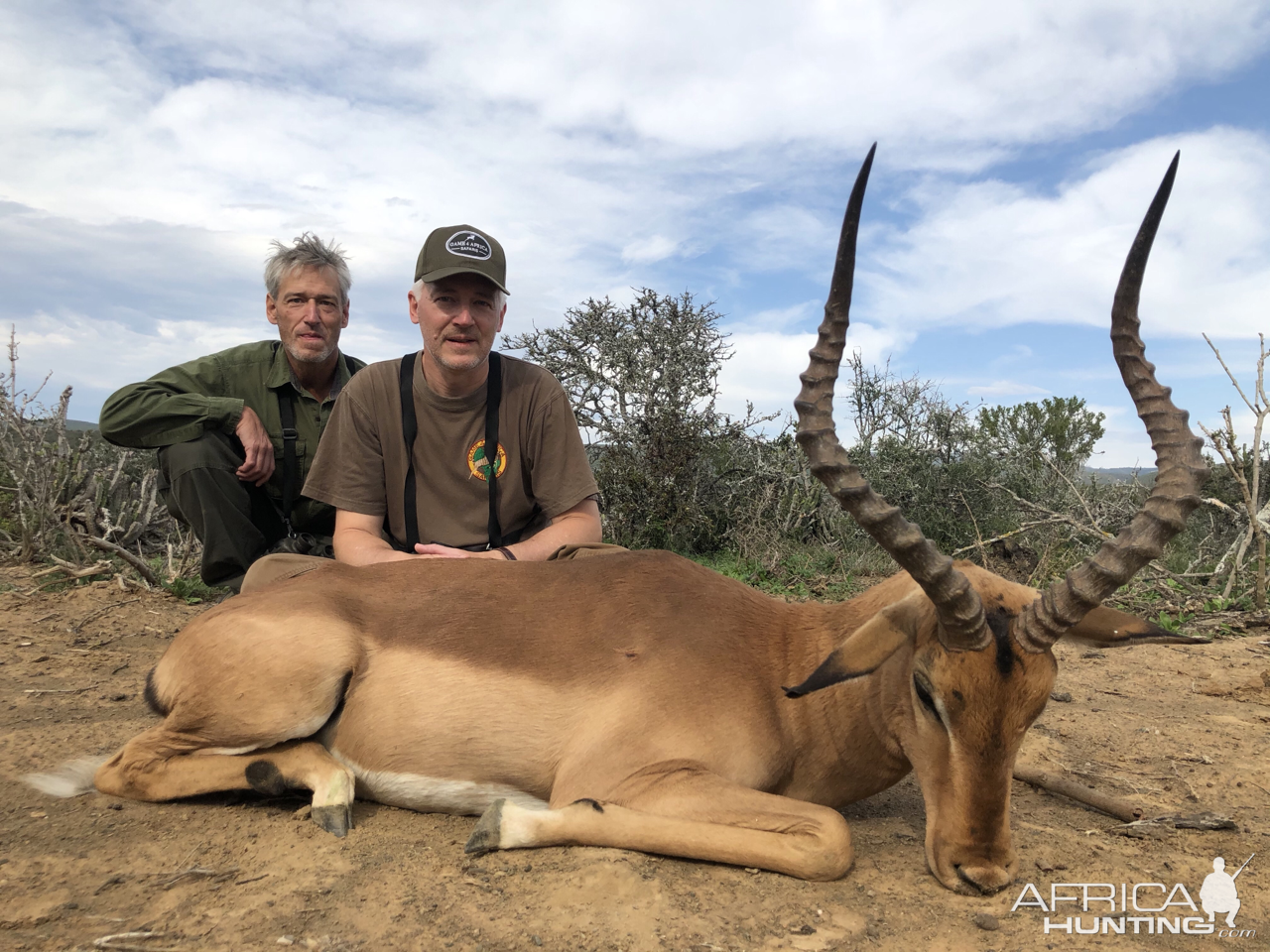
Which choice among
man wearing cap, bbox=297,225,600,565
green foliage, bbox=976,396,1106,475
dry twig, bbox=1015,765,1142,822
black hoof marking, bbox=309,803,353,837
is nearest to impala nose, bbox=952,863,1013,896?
dry twig, bbox=1015,765,1142,822

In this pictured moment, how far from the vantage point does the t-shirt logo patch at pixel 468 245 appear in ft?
18.8

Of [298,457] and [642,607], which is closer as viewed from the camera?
[642,607]

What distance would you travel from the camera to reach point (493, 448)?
19.4ft

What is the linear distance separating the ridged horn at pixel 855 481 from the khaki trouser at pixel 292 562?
2153 millimetres

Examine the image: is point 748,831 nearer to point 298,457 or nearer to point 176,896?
point 176,896

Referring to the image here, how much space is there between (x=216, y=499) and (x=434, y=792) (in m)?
3.52

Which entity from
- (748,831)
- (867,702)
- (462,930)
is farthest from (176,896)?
(867,702)

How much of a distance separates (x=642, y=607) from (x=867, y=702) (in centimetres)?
109

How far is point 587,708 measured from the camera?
155 inches

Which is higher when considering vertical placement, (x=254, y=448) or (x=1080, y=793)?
(x=254, y=448)

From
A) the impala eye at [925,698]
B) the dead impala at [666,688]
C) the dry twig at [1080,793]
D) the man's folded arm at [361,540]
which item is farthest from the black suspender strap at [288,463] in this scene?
the dry twig at [1080,793]

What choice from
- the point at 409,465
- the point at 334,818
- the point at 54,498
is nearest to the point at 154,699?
the point at 334,818

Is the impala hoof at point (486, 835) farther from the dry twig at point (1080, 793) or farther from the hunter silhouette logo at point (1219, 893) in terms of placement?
the dry twig at point (1080, 793)

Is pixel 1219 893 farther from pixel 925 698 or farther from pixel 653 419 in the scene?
pixel 653 419
